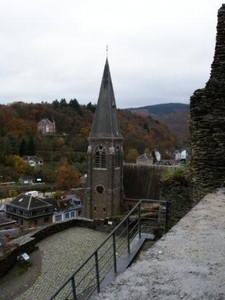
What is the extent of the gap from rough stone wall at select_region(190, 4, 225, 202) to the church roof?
77.2ft

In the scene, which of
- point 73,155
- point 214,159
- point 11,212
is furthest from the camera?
point 73,155

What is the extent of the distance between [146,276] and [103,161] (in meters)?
28.9

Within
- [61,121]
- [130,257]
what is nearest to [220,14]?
[130,257]

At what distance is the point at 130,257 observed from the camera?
582 cm

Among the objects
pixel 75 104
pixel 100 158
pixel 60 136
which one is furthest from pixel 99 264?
pixel 75 104

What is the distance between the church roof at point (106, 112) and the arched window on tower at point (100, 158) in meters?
1.28

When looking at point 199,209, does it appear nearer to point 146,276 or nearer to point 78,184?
point 146,276

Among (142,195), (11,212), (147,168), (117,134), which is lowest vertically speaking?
(11,212)

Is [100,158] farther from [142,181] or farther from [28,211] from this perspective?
[28,211]

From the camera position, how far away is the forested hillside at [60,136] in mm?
61500

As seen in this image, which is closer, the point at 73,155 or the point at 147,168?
the point at 147,168

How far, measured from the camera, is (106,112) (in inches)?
1203

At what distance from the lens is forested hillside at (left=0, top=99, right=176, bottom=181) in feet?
202

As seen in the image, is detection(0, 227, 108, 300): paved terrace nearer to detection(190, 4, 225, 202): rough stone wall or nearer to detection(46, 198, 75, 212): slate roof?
detection(190, 4, 225, 202): rough stone wall
